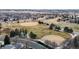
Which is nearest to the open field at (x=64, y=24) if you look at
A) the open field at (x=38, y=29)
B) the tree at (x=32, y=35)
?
the open field at (x=38, y=29)

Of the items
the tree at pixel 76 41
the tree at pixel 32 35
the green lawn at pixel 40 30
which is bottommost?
the tree at pixel 76 41

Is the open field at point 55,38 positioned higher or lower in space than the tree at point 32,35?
lower

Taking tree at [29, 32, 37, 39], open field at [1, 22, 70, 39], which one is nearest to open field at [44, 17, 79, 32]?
open field at [1, 22, 70, 39]

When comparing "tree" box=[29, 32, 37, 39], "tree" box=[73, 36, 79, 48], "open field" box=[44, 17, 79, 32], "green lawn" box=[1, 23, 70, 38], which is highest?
"open field" box=[44, 17, 79, 32]

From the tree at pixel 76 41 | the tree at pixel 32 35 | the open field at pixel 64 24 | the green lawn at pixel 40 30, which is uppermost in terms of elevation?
the open field at pixel 64 24

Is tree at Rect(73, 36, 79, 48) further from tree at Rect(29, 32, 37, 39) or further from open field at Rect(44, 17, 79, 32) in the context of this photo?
tree at Rect(29, 32, 37, 39)

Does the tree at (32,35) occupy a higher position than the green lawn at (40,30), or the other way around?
the green lawn at (40,30)

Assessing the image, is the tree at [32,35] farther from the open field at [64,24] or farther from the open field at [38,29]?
the open field at [64,24]

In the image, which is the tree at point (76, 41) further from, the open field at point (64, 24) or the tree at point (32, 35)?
the tree at point (32, 35)

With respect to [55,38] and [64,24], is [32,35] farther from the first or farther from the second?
[64,24]

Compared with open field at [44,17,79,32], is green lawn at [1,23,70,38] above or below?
below

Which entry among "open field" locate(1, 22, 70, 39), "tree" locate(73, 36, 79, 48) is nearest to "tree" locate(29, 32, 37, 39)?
"open field" locate(1, 22, 70, 39)
